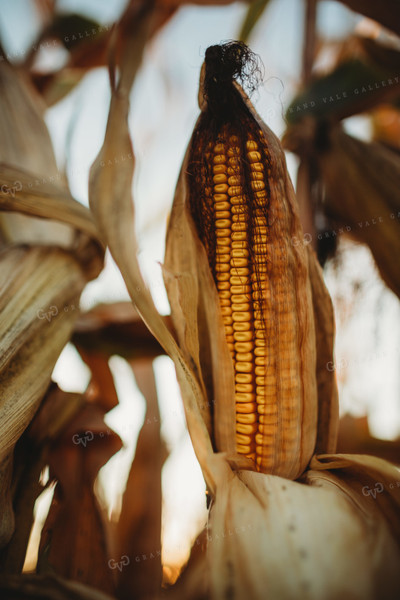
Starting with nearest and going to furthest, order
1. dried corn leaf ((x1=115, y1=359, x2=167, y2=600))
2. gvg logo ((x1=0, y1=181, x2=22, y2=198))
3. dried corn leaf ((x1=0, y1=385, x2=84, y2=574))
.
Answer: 1. dried corn leaf ((x1=0, y1=385, x2=84, y2=574))
2. gvg logo ((x1=0, y1=181, x2=22, y2=198))
3. dried corn leaf ((x1=115, y1=359, x2=167, y2=600))

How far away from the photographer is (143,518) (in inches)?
39.3

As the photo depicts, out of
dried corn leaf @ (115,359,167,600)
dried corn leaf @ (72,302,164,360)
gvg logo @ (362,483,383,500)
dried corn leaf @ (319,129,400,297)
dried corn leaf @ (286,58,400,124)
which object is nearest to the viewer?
gvg logo @ (362,483,383,500)

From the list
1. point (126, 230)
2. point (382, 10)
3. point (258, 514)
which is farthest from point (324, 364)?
point (382, 10)

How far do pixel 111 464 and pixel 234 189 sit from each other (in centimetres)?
78

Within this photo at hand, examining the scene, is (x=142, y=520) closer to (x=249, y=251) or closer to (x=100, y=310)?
(x=100, y=310)

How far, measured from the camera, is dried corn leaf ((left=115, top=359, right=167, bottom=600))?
895 mm

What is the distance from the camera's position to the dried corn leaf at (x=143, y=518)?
90 cm

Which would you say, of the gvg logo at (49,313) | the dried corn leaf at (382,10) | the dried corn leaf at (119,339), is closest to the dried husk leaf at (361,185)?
the dried corn leaf at (382,10)

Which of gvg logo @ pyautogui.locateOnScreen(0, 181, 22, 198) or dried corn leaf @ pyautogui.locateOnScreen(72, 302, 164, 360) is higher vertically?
gvg logo @ pyautogui.locateOnScreen(0, 181, 22, 198)

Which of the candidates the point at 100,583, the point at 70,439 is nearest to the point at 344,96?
the point at 70,439

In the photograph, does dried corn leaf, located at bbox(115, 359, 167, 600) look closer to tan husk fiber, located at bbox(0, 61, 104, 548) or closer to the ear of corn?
tan husk fiber, located at bbox(0, 61, 104, 548)

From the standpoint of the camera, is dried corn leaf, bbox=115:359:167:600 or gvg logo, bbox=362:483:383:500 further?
dried corn leaf, bbox=115:359:167:600

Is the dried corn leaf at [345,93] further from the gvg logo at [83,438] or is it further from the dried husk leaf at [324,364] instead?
the gvg logo at [83,438]

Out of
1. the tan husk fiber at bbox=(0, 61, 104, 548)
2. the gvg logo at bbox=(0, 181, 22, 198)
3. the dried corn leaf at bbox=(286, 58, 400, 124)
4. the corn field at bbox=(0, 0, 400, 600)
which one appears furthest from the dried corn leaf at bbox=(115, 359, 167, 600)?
the dried corn leaf at bbox=(286, 58, 400, 124)
